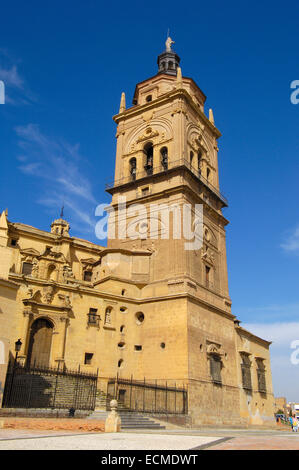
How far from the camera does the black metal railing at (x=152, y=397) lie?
24234 millimetres

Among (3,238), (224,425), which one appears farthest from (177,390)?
(3,238)

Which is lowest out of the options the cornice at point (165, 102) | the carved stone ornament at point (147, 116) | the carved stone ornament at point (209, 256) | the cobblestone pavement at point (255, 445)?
the cobblestone pavement at point (255, 445)

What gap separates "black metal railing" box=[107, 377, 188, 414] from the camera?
2423cm

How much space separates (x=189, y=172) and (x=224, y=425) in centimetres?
1925

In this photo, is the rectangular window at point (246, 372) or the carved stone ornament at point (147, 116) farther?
the carved stone ornament at point (147, 116)

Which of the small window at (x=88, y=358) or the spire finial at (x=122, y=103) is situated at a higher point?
the spire finial at (x=122, y=103)

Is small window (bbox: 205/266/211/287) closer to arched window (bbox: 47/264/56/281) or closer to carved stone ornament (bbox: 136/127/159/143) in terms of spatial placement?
carved stone ornament (bbox: 136/127/159/143)

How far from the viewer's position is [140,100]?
139 ft

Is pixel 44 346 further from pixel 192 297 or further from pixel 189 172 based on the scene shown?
pixel 189 172

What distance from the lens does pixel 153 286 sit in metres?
30.6

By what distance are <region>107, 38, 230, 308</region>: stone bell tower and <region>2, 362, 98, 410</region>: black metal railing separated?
1162 centimetres

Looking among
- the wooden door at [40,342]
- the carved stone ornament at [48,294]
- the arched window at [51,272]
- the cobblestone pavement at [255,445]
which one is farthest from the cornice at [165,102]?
the cobblestone pavement at [255,445]

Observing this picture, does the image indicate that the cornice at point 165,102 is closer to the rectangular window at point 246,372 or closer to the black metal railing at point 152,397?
the rectangular window at point 246,372

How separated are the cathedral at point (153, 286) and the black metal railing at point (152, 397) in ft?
2.31
